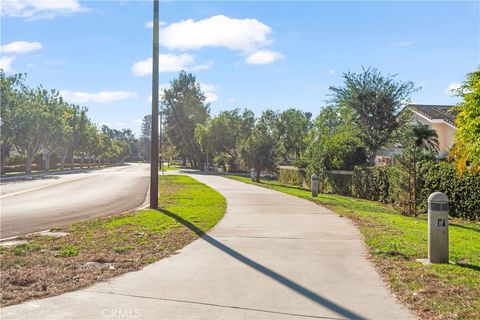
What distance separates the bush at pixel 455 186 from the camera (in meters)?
15.6

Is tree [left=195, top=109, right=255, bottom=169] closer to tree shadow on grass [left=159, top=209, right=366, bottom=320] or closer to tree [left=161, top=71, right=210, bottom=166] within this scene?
tree [left=161, top=71, right=210, bottom=166]

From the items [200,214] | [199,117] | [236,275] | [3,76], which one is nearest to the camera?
[236,275]

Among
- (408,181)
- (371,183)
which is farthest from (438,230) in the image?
(371,183)

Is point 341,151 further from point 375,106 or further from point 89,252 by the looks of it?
point 89,252

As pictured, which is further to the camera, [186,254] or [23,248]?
[23,248]

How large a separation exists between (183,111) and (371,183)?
234 feet

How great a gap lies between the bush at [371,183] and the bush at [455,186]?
4.05 metres

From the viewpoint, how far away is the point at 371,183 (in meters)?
24.5

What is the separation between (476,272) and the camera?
253 inches

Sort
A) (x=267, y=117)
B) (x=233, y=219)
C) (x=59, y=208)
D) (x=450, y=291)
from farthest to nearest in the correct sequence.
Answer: (x=267, y=117), (x=59, y=208), (x=233, y=219), (x=450, y=291)

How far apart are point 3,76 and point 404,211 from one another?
47781mm

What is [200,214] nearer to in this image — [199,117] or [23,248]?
[23,248]

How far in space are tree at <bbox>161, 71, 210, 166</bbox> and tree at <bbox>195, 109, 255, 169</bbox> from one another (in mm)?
19550

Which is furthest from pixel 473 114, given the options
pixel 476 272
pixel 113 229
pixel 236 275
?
pixel 113 229
